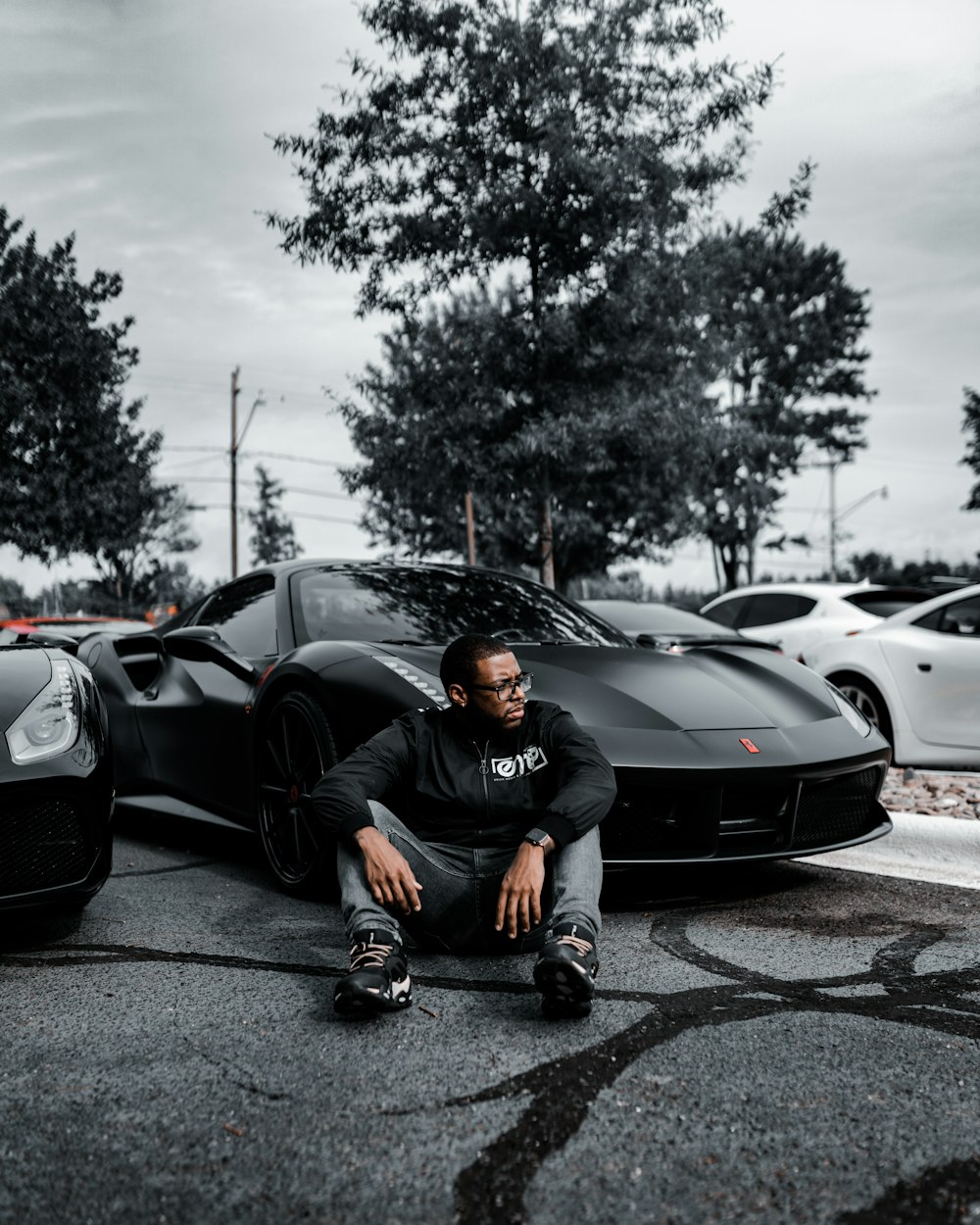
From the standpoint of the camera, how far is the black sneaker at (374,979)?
2885 millimetres

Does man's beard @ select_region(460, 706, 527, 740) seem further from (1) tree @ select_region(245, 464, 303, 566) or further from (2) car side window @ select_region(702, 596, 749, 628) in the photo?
(1) tree @ select_region(245, 464, 303, 566)

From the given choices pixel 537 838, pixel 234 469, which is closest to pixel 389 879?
pixel 537 838

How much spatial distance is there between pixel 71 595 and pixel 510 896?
65448mm

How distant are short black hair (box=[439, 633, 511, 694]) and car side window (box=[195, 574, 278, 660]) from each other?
1.63 metres

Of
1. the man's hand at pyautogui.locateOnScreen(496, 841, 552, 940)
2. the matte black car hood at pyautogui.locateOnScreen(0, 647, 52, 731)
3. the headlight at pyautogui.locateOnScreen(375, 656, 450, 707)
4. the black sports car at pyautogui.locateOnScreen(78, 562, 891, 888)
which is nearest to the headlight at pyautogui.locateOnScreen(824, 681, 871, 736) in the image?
the black sports car at pyautogui.locateOnScreen(78, 562, 891, 888)

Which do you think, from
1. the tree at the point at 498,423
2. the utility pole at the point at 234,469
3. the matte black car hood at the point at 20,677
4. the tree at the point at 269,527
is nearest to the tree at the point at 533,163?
the tree at the point at 498,423

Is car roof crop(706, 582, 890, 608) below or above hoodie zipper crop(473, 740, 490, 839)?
above

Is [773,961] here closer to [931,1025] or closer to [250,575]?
[931,1025]

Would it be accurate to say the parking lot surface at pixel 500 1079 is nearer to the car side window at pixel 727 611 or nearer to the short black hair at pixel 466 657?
the short black hair at pixel 466 657

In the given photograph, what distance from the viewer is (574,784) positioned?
131 inches

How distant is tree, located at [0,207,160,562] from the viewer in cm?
2712

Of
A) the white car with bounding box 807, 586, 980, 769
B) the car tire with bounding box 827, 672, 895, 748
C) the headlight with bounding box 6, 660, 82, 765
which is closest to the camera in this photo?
the headlight with bounding box 6, 660, 82, 765

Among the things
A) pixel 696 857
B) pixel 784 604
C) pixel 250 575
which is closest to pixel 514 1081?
pixel 696 857

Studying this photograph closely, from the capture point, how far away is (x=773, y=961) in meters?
3.44
